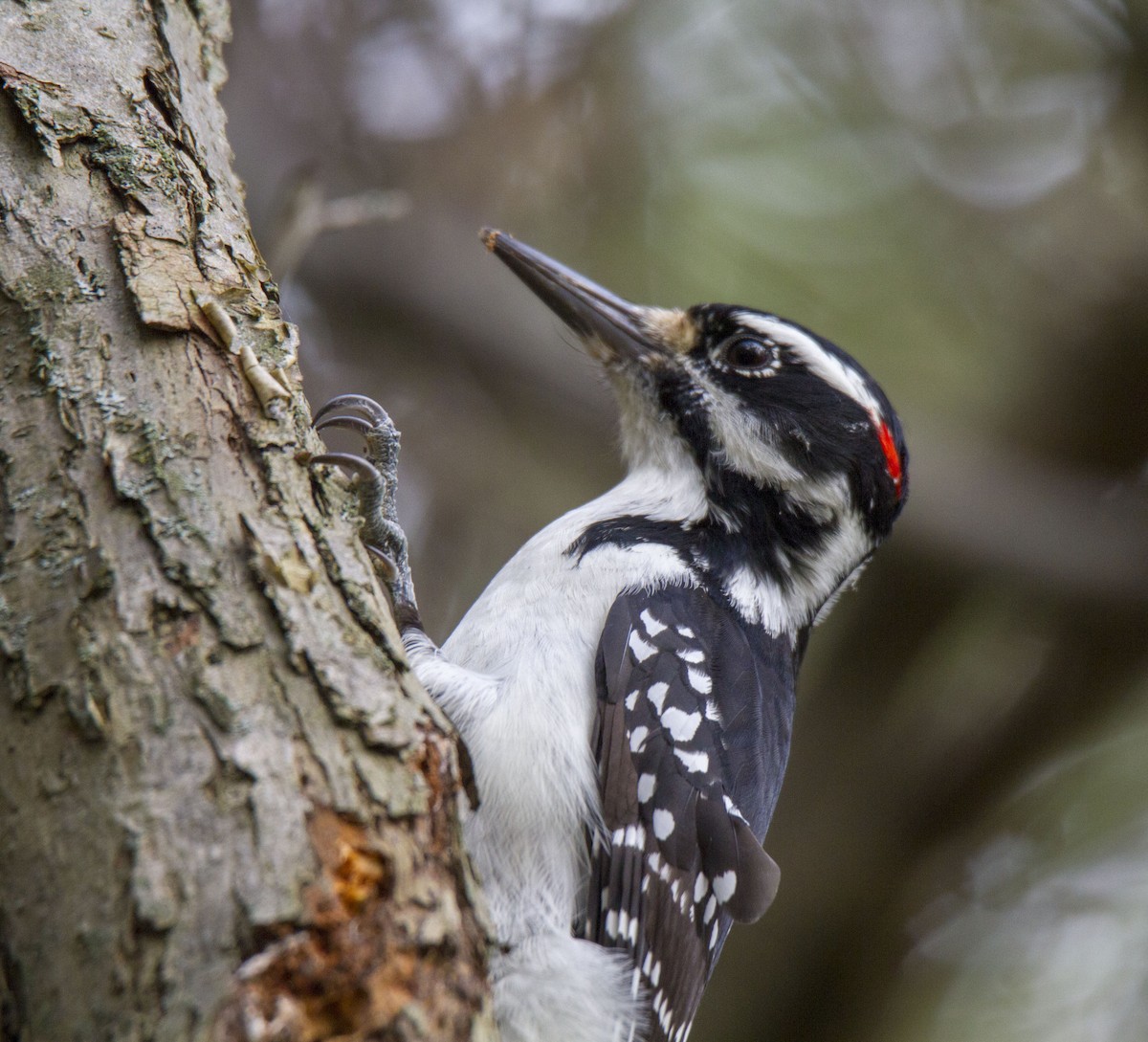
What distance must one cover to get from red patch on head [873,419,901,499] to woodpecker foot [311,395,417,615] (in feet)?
4.73

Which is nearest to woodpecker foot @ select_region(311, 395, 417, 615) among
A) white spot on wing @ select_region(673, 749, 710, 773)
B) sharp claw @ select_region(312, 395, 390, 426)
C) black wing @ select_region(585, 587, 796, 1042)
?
sharp claw @ select_region(312, 395, 390, 426)

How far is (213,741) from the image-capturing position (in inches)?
61.0

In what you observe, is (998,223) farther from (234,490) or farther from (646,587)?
(234,490)

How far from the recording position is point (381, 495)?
284 cm

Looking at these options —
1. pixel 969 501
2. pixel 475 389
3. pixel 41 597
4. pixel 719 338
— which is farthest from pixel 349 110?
pixel 41 597

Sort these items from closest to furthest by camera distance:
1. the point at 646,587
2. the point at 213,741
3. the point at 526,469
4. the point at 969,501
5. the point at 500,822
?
the point at 213,741, the point at 500,822, the point at 646,587, the point at 969,501, the point at 526,469

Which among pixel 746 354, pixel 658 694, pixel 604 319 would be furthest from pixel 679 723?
pixel 604 319

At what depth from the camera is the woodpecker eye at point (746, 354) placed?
3557 mm

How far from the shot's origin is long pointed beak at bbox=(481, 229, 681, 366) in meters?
3.64

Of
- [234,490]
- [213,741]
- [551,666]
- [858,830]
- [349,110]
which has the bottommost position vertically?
[858,830]

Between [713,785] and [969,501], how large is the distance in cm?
198

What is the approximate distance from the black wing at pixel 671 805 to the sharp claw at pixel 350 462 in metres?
0.69

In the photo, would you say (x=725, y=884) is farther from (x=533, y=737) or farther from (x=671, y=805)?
(x=533, y=737)

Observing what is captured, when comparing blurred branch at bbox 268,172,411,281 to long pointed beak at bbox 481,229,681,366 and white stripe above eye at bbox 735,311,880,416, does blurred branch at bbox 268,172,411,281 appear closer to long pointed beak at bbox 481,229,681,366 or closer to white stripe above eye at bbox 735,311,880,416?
long pointed beak at bbox 481,229,681,366
